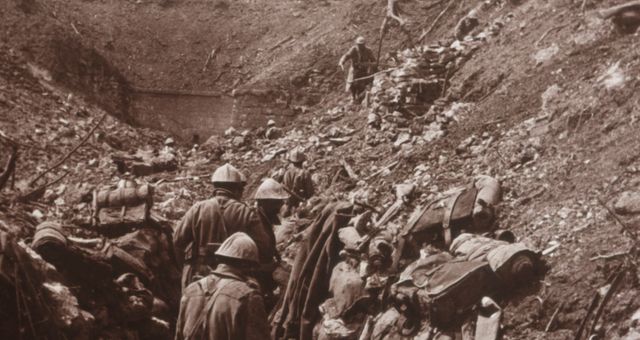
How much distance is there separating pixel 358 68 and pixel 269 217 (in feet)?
30.9

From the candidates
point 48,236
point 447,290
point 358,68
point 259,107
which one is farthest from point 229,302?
point 259,107

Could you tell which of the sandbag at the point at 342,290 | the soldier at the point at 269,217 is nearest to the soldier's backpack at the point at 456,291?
the sandbag at the point at 342,290

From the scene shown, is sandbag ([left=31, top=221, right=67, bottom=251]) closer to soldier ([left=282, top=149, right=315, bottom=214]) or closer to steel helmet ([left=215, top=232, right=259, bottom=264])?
steel helmet ([left=215, top=232, right=259, bottom=264])

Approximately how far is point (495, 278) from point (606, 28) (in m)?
5.88

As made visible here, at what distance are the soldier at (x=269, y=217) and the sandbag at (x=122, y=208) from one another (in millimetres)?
1339

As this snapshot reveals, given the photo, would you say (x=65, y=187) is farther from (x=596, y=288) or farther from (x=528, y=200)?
(x=596, y=288)

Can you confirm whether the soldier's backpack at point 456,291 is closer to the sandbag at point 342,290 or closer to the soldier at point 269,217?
the sandbag at point 342,290

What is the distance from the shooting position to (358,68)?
17656mm

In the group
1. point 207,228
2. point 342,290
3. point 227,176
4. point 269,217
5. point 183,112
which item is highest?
point 227,176

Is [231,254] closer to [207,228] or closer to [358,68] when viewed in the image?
[207,228]

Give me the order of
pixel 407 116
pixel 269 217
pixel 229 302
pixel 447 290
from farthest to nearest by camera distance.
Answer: pixel 407 116 → pixel 269 217 → pixel 447 290 → pixel 229 302

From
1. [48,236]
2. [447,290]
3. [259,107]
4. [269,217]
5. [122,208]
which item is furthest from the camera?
[259,107]

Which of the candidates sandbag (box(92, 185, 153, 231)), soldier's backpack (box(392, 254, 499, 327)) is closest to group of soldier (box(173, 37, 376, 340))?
sandbag (box(92, 185, 153, 231))

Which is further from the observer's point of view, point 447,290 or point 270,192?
point 270,192
